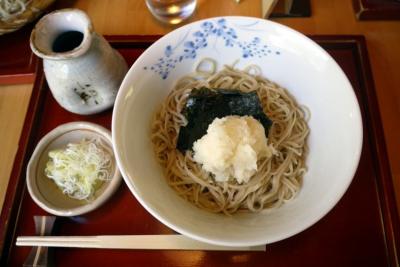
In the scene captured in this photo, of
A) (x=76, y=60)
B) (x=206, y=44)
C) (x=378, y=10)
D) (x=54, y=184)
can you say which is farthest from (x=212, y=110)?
(x=378, y=10)

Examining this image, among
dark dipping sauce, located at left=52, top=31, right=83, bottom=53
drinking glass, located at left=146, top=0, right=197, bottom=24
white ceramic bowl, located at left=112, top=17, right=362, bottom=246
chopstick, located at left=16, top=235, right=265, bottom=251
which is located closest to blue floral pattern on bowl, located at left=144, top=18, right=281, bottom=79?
white ceramic bowl, located at left=112, top=17, right=362, bottom=246

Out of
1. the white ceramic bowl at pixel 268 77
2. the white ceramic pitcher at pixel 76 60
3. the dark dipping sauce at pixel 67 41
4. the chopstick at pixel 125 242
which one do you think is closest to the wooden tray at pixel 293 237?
the chopstick at pixel 125 242

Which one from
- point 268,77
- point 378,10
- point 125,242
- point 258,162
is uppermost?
point 378,10

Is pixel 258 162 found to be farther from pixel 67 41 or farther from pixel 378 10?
pixel 378 10

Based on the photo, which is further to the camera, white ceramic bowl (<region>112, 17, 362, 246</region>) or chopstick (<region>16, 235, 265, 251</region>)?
chopstick (<region>16, 235, 265, 251</region>)

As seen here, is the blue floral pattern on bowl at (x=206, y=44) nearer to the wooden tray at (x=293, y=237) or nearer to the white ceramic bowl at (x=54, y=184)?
the white ceramic bowl at (x=54, y=184)

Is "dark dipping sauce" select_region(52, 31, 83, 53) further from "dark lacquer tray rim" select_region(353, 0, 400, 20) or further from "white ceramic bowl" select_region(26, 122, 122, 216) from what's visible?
"dark lacquer tray rim" select_region(353, 0, 400, 20)

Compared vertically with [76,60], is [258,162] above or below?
below
